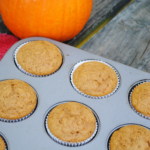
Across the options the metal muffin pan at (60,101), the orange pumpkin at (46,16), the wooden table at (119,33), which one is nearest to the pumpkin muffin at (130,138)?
the metal muffin pan at (60,101)

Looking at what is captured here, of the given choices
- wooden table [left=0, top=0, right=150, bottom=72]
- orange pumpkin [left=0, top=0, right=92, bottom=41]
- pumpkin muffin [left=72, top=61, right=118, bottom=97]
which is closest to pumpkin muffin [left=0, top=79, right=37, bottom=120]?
pumpkin muffin [left=72, top=61, right=118, bottom=97]

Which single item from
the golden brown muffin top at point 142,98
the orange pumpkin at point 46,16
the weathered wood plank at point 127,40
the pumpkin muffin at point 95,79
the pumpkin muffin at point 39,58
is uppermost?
the orange pumpkin at point 46,16

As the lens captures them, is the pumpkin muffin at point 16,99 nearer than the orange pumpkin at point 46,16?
Yes

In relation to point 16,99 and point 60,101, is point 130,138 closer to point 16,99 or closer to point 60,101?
point 60,101

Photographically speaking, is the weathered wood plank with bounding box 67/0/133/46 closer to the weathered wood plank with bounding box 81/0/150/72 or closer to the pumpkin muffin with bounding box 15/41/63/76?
the weathered wood plank with bounding box 81/0/150/72

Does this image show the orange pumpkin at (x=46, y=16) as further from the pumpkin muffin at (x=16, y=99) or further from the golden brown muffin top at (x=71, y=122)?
the golden brown muffin top at (x=71, y=122)

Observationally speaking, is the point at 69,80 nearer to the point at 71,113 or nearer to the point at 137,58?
the point at 71,113

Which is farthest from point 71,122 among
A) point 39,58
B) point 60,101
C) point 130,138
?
point 39,58
